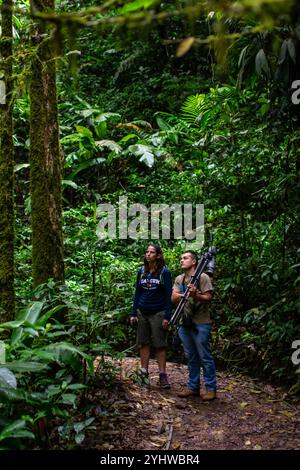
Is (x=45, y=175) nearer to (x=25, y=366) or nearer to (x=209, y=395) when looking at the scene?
(x=25, y=366)

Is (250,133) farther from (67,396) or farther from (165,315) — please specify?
(67,396)

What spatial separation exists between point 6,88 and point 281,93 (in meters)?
2.99

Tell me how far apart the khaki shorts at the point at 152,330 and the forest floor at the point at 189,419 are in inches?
18.1

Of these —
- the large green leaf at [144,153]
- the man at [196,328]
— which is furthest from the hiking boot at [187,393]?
the large green leaf at [144,153]

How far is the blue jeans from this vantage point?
5.16m

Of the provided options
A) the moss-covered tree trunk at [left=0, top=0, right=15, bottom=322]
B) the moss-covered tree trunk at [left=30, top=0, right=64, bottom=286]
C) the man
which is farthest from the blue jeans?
the moss-covered tree trunk at [left=0, top=0, right=15, bottom=322]

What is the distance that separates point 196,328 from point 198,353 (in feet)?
1.01

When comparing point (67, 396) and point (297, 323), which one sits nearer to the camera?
point (67, 396)

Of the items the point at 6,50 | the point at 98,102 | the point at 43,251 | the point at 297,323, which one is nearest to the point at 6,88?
the point at 6,50

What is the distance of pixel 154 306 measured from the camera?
18.1ft

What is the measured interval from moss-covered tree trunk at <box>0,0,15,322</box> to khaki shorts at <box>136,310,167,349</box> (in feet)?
4.78

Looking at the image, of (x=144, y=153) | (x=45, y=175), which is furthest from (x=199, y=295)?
(x=144, y=153)
